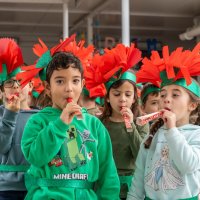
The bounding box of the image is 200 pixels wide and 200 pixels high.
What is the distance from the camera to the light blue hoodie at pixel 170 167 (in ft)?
5.85

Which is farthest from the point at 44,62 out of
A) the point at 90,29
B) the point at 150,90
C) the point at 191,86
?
the point at 90,29

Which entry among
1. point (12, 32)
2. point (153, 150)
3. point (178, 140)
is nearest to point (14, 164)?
point (153, 150)

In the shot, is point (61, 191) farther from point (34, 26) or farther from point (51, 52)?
point (34, 26)

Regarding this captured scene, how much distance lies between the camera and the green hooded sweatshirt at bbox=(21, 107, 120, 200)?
1.70 metres

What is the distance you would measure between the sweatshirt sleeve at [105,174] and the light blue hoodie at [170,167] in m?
0.15

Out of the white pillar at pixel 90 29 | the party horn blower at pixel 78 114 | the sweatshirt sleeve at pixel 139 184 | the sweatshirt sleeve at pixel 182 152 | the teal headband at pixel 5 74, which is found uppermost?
the white pillar at pixel 90 29

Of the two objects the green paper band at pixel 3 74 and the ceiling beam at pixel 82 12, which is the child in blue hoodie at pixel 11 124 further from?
the ceiling beam at pixel 82 12

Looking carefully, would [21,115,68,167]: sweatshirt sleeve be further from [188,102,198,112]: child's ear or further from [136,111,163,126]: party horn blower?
[188,102,198,112]: child's ear

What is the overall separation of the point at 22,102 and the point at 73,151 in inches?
27.6

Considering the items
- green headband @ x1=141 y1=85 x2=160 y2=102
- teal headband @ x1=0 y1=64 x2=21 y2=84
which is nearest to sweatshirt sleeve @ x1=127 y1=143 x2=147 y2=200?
teal headband @ x1=0 y1=64 x2=21 y2=84

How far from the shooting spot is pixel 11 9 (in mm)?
8234

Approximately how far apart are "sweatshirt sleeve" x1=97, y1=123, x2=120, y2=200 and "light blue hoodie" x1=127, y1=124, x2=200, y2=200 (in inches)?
5.7

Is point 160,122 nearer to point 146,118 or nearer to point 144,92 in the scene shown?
point 146,118

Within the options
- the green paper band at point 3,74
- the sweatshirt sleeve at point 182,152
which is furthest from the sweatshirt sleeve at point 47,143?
the green paper band at point 3,74
